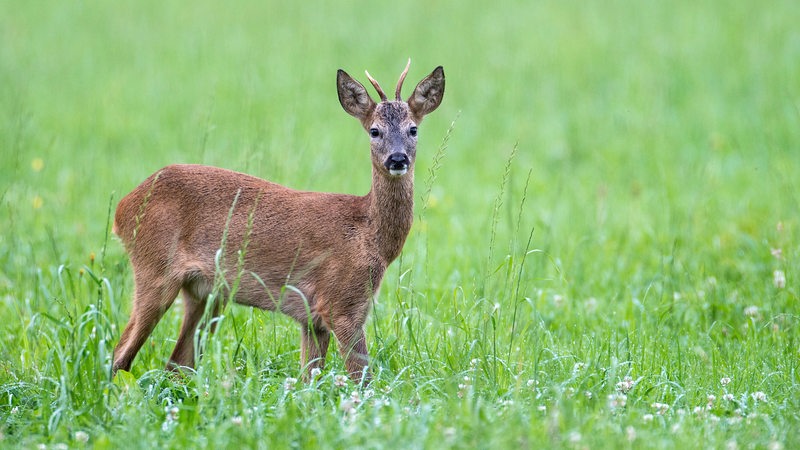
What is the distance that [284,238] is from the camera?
5.23 meters

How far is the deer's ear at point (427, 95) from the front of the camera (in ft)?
17.6

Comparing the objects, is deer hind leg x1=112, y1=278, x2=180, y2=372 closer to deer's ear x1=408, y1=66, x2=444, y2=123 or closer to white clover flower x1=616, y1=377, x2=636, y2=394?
deer's ear x1=408, y1=66, x2=444, y2=123

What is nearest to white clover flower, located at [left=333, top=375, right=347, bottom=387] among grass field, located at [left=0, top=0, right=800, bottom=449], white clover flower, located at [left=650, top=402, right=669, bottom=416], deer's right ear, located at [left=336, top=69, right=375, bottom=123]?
grass field, located at [left=0, top=0, right=800, bottom=449]

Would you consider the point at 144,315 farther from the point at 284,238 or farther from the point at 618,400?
the point at 618,400

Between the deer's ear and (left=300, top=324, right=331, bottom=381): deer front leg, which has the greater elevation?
the deer's ear

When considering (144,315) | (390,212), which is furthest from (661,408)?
(144,315)

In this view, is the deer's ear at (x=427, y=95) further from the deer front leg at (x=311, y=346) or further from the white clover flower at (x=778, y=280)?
the white clover flower at (x=778, y=280)

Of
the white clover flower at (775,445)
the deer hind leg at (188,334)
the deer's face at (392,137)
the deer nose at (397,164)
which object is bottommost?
the deer hind leg at (188,334)

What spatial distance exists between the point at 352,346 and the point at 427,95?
1324 mm

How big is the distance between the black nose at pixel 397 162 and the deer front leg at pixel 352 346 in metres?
0.71

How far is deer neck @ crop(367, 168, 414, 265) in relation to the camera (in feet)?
17.0

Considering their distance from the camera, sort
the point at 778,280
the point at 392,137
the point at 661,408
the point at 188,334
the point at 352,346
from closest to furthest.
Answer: the point at 661,408 → the point at 352,346 → the point at 392,137 → the point at 188,334 → the point at 778,280

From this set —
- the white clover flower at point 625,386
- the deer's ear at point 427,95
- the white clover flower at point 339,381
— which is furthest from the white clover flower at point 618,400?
the deer's ear at point 427,95

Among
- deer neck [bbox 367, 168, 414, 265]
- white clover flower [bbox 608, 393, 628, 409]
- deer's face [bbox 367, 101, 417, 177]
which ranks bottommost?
white clover flower [bbox 608, 393, 628, 409]
